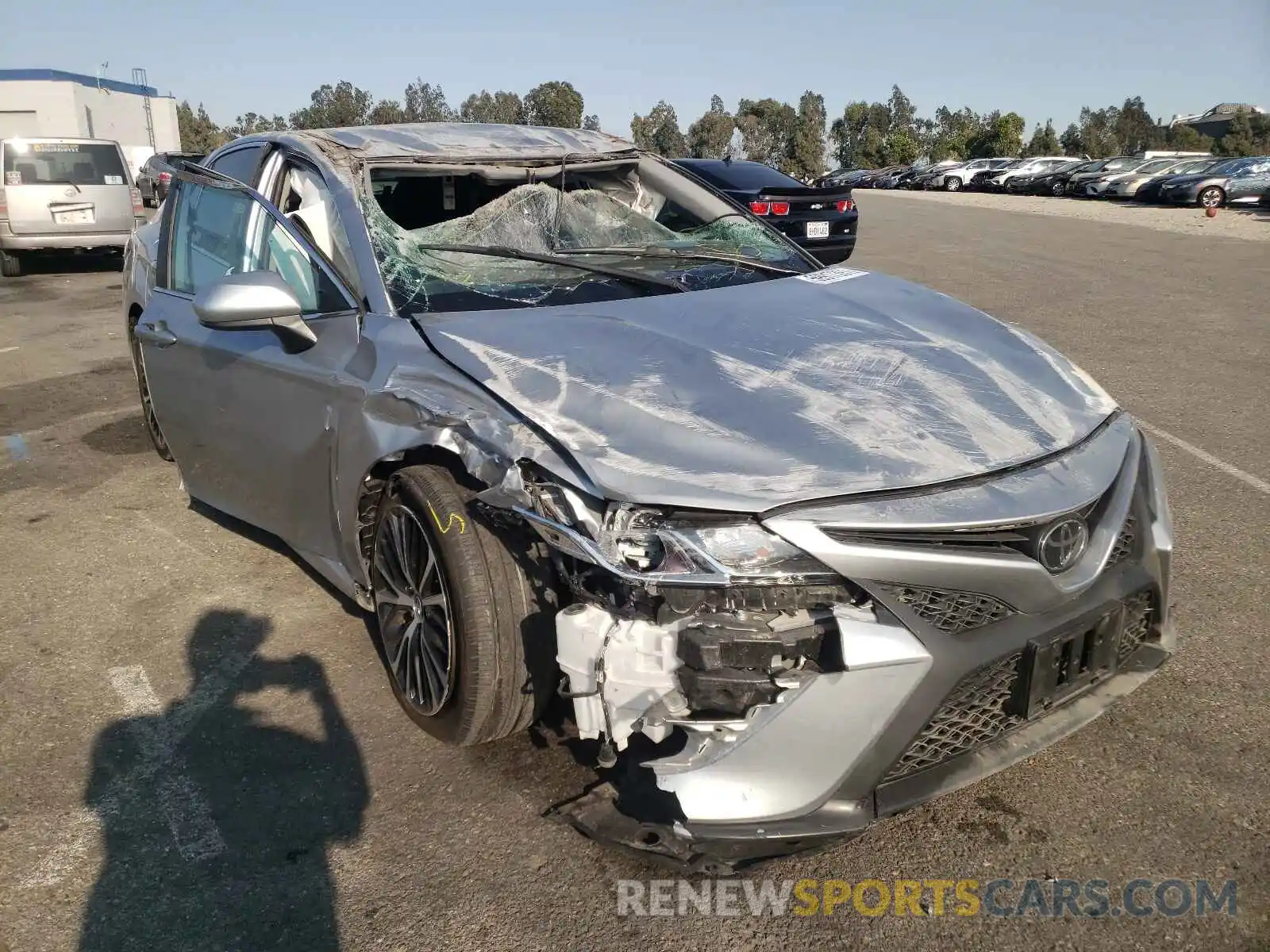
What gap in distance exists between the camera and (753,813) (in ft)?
7.06

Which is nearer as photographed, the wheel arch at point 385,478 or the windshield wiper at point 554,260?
the wheel arch at point 385,478

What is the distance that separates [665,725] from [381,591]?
1235mm

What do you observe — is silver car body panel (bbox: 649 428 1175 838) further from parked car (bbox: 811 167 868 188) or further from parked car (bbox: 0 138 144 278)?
parked car (bbox: 811 167 868 188)

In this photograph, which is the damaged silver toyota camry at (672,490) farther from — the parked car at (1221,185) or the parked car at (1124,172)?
the parked car at (1124,172)

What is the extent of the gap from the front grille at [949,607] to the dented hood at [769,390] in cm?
24

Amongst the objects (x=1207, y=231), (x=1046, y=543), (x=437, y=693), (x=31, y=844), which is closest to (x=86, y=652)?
(x=31, y=844)

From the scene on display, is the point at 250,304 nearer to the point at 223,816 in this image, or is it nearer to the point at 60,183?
the point at 223,816

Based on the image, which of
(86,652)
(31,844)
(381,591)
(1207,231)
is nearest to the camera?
(31,844)

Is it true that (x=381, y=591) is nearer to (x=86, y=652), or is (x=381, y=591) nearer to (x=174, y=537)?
(x=86, y=652)

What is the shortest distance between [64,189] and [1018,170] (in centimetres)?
3909

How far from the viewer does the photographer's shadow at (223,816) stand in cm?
234

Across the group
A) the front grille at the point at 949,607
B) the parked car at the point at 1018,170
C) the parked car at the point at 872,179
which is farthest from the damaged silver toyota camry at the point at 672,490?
the parked car at the point at 872,179

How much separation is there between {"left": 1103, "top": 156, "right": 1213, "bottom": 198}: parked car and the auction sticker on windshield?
32.5 metres

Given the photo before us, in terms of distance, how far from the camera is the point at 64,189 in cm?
1411
